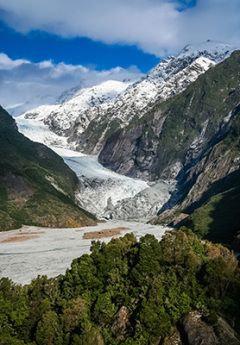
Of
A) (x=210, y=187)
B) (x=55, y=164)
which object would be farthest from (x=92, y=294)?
(x=55, y=164)

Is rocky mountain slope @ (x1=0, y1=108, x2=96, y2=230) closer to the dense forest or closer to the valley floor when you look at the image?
the valley floor

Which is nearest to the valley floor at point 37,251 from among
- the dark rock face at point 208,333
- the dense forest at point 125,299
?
the dense forest at point 125,299

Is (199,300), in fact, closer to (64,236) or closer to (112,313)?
(112,313)

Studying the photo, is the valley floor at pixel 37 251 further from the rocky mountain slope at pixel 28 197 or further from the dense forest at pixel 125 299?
the dense forest at pixel 125 299

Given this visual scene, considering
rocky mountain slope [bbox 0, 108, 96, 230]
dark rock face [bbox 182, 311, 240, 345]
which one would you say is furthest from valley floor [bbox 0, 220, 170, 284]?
dark rock face [bbox 182, 311, 240, 345]

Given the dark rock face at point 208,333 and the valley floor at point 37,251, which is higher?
the dark rock face at point 208,333

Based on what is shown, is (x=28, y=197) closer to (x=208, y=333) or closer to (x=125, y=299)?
(x=125, y=299)

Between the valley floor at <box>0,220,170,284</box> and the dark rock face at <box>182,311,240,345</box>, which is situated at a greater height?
the dark rock face at <box>182,311,240,345</box>

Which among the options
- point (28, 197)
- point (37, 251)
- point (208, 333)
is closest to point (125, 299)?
point (208, 333)

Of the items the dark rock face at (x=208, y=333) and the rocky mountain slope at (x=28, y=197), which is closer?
the dark rock face at (x=208, y=333)
